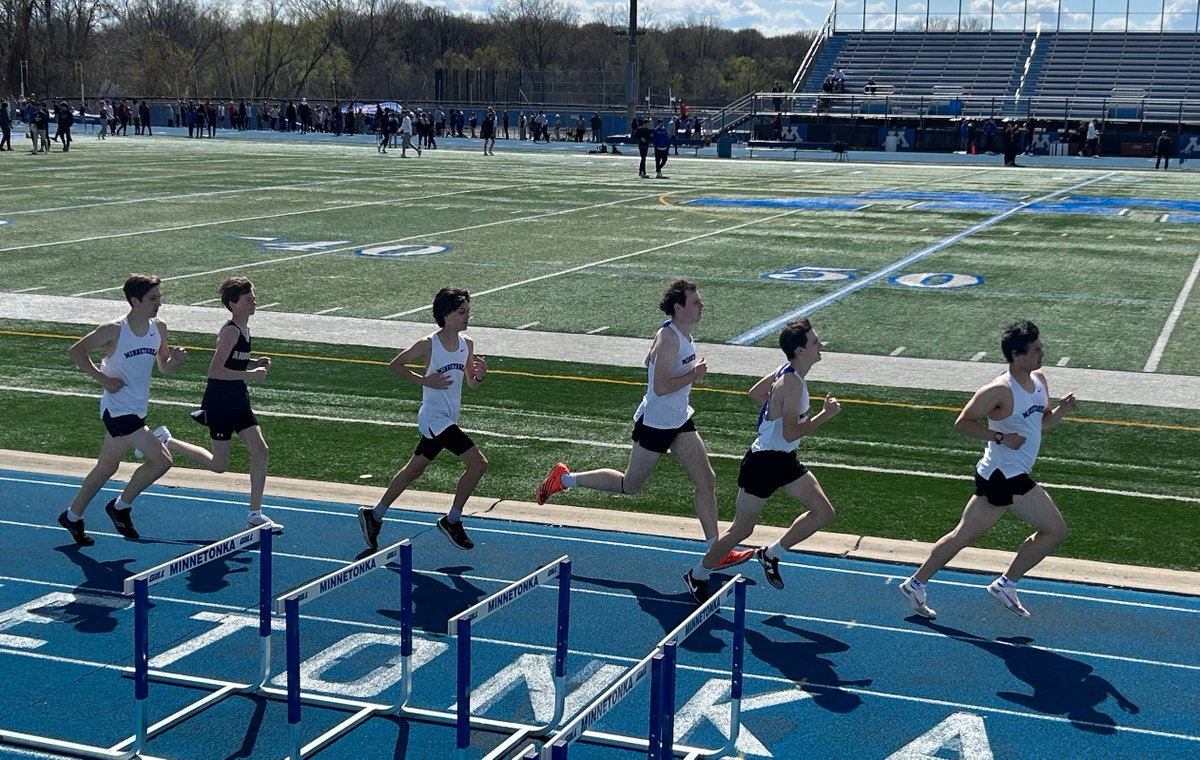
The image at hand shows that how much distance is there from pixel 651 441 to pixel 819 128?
62100mm

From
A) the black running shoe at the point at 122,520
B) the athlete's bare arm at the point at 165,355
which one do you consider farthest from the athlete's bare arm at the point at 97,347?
the black running shoe at the point at 122,520

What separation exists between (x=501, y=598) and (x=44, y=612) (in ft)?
12.2

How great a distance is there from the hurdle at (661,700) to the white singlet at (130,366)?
4583 millimetres

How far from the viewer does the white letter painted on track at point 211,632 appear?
25.3 ft

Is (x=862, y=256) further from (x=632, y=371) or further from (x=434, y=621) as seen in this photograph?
(x=434, y=621)

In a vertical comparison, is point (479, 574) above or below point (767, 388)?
below

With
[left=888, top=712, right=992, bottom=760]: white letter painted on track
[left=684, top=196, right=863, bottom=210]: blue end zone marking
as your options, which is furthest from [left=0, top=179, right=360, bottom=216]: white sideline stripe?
[left=888, top=712, right=992, bottom=760]: white letter painted on track

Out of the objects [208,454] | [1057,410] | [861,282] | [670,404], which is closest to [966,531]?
[1057,410]

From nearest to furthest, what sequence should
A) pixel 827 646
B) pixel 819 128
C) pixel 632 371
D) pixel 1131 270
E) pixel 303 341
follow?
pixel 827 646
pixel 632 371
pixel 303 341
pixel 1131 270
pixel 819 128

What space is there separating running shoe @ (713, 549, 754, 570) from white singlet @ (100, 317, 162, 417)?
3.98 metres

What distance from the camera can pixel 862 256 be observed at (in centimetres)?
2583

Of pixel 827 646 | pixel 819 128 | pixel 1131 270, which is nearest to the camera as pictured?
pixel 827 646

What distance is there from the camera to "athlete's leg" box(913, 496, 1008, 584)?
27.0 feet

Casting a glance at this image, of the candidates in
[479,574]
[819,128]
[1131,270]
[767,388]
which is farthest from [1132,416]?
[819,128]
